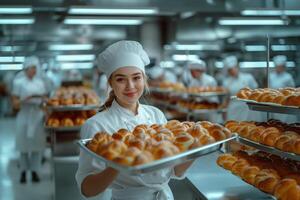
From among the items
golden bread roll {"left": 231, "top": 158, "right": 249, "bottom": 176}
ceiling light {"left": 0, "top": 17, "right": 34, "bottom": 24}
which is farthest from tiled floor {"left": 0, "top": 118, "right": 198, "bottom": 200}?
ceiling light {"left": 0, "top": 17, "right": 34, "bottom": 24}

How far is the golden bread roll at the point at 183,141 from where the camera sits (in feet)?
4.30

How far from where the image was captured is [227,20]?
654cm

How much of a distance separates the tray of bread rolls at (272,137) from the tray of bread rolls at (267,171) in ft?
0.28

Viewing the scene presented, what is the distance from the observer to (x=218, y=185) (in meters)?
1.85

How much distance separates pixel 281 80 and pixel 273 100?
2866mm

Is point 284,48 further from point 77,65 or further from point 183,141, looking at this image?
point 77,65

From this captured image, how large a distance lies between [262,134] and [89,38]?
27.5 feet

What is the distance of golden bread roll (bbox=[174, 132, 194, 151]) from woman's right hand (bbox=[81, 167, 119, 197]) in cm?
22

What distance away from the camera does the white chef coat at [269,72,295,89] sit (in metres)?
4.18

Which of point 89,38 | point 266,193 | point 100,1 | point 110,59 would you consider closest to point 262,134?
point 266,193

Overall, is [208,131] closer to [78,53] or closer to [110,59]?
[110,59]

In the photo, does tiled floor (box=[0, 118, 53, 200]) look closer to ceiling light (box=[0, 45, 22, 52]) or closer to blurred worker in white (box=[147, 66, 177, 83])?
ceiling light (box=[0, 45, 22, 52])

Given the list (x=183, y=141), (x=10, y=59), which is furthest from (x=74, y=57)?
(x=183, y=141)

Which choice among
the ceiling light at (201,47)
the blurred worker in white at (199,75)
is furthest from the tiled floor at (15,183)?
the ceiling light at (201,47)
